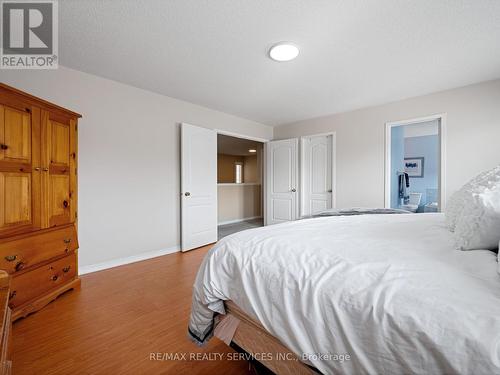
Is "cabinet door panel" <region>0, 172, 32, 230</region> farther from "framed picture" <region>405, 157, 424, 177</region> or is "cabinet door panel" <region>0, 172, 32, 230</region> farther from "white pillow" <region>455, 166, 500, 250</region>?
"framed picture" <region>405, 157, 424, 177</region>

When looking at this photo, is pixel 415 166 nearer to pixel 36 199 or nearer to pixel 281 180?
pixel 281 180

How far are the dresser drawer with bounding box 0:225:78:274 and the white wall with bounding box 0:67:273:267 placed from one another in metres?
0.54

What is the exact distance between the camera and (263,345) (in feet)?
3.18

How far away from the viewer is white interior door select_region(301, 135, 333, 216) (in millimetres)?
4352

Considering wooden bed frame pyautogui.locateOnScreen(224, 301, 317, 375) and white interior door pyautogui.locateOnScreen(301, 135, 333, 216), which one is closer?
wooden bed frame pyautogui.locateOnScreen(224, 301, 317, 375)

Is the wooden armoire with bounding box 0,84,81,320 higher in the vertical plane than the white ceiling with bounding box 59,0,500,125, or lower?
lower

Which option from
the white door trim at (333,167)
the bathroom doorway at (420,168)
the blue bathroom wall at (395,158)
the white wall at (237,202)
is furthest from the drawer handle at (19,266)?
the bathroom doorway at (420,168)

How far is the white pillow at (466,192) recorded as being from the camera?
989mm

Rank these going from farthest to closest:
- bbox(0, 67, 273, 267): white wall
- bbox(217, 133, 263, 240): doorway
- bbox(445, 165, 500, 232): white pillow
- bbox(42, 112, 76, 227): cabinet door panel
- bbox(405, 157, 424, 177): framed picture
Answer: bbox(405, 157, 424, 177): framed picture, bbox(217, 133, 263, 240): doorway, bbox(0, 67, 273, 267): white wall, bbox(42, 112, 76, 227): cabinet door panel, bbox(445, 165, 500, 232): white pillow

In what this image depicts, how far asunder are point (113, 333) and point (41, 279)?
2.86ft

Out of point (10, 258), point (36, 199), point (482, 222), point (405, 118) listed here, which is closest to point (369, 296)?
point (482, 222)

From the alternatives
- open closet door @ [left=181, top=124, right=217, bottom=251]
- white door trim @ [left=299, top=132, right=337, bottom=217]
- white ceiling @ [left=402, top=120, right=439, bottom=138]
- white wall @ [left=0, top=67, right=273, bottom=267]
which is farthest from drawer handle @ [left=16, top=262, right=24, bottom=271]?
white ceiling @ [left=402, top=120, right=439, bottom=138]

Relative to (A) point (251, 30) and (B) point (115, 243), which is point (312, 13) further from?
(B) point (115, 243)

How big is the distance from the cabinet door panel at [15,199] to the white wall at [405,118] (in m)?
4.16
